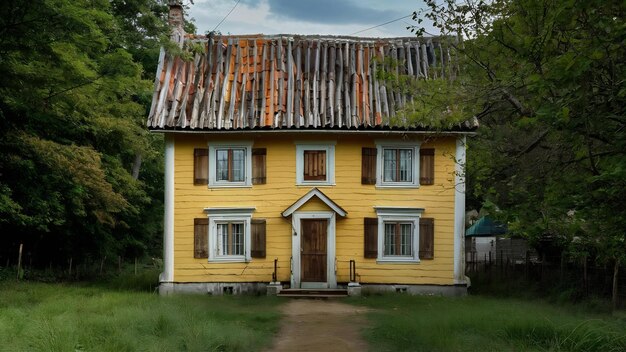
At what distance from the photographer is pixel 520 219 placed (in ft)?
26.6

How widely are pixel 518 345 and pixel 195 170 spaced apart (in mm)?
12654

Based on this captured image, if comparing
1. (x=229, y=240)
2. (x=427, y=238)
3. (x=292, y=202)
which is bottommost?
(x=229, y=240)

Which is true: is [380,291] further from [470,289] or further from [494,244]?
[494,244]

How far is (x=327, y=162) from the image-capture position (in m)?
19.7

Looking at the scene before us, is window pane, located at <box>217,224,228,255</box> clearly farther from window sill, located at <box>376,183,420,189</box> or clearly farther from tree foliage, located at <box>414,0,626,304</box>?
tree foliage, located at <box>414,0,626,304</box>

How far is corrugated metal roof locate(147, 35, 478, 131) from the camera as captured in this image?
19094 millimetres

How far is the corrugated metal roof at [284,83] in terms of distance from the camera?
1909cm

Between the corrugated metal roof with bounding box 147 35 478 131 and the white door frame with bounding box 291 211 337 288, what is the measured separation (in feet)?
8.97

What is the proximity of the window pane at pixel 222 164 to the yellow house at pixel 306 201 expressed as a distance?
0.10 ft

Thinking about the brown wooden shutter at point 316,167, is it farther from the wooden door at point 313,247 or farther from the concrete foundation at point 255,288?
the concrete foundation at point 255,288

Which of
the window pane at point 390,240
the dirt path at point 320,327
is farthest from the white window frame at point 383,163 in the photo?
the dirt path at point 320,327

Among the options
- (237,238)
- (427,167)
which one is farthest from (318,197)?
(427,167)

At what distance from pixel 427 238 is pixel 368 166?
2905mm

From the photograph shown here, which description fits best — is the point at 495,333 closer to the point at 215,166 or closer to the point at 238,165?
the point at 238,165
